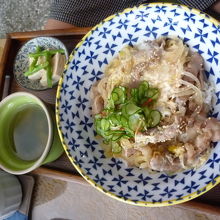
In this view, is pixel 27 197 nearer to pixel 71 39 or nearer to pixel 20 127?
pixel 20 127

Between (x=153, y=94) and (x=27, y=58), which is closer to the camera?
(x=153, y=94)

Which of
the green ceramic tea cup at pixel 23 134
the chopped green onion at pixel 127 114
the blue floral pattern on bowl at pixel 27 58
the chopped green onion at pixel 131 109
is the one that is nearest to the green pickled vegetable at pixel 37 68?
the blue floral pattern on bowl at pixel 27 58

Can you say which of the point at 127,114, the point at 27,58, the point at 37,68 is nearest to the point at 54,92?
the point at 37,68

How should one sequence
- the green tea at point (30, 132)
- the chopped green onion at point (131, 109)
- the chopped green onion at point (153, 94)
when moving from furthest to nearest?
the green tea at point (30, 132)
the chopped green onion at point (153, 94)
the chopped green onion at point (131, 109)

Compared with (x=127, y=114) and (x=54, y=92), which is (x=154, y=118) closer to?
(x=127, y=114)

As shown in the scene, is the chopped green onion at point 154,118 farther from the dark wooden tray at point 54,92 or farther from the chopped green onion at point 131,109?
the dark wooden tray at point 54,92

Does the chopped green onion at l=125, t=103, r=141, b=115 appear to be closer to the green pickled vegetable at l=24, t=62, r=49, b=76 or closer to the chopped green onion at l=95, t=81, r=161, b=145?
the chopped green onion at l=95, t=81, r=161, b=145

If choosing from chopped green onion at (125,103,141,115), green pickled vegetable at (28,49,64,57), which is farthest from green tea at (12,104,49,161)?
chopped green onion at (125,103,141,115)
